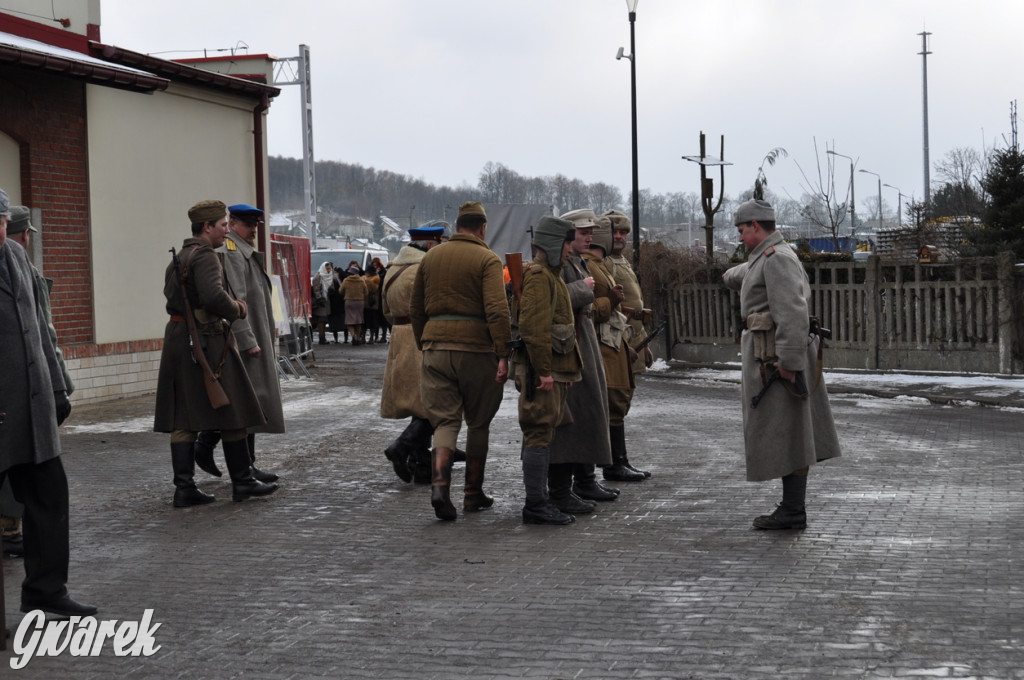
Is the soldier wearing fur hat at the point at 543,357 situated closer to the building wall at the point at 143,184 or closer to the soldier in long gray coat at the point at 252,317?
the soldier in long gray coat at the point at 252,317

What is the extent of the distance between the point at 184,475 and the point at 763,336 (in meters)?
3.89

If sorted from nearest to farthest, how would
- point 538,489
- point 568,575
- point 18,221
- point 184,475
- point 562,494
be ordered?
point 568,575 → point 18,221 → point 538,489 → point 562,494 → point 184,475

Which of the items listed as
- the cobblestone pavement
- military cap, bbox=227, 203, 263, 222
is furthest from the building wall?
military cap, bbox=227, 203, 263, 222

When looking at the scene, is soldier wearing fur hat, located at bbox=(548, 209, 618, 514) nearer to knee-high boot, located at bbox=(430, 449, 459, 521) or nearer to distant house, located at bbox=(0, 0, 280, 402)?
knee-high boot, located at bbox=(430, 449, 459, 521)

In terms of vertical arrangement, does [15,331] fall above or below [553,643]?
above

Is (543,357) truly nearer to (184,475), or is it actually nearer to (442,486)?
(442,486)

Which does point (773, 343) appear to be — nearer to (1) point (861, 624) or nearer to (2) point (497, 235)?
(1) point (861, 624)

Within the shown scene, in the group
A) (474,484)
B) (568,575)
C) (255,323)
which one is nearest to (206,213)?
(255,323)

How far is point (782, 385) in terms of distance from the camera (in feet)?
24.4

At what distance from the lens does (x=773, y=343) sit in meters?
7.41

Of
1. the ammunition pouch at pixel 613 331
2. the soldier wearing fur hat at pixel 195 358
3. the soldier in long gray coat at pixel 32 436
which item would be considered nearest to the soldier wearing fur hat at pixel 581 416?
the ammunition pouch at pixel 613 331

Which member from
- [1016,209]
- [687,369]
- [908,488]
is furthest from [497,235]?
[908,488]

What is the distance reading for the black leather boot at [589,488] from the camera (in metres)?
8.55

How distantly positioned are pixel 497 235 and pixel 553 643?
72.4 ft
